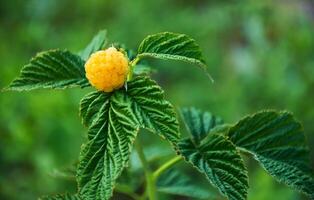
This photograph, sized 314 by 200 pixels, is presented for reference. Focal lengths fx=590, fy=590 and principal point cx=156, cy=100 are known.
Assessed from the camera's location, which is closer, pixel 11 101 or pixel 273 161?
pixel 273 161

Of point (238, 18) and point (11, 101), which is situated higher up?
point (238, 18)

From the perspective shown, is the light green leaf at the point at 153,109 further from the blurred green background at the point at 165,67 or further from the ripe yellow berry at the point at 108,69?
the blurred green background at the point at 165,67

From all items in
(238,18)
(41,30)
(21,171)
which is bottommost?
(21,171)

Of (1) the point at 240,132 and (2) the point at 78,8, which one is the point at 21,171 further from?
(1) the point at 240,132

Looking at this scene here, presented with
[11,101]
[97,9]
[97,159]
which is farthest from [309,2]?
[97,159]

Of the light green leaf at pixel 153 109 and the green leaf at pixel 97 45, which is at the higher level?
the green leaf at pixel 97 45

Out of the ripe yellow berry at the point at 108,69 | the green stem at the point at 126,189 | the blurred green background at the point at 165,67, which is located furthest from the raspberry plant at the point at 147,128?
the blurred green background at the point at 165,67

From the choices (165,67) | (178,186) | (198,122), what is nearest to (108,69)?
(198,122)
